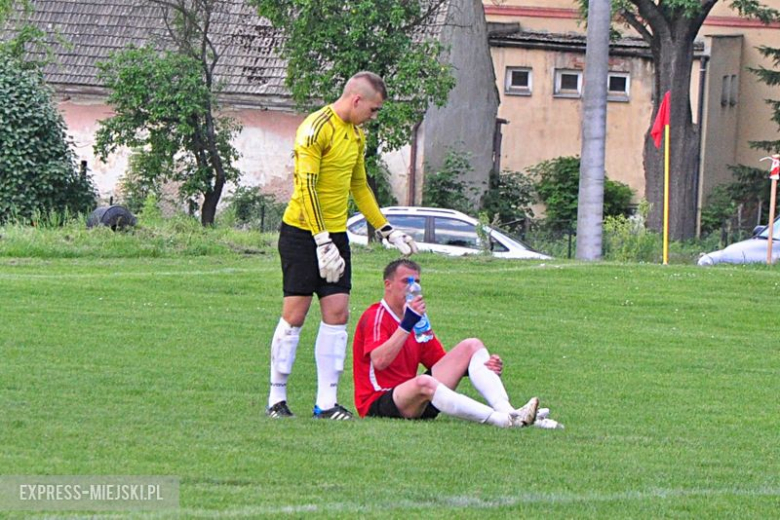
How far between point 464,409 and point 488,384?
331mm

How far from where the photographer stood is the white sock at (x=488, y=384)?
341 inches

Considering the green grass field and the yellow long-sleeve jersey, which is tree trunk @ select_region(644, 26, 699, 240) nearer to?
the green grass field

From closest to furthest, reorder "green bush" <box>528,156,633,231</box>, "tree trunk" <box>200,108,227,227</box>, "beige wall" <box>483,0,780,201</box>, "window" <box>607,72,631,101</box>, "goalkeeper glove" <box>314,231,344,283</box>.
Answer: "goalkeeper glove" <box>314,231,344,283</box>
"tree trunk" <box>200,108,227,227</box>
"green bush" <box>528,156,633,231</box>
"window" <box>607,72,631,101</box>
"beige wall" <box>483,0,780,201</box>

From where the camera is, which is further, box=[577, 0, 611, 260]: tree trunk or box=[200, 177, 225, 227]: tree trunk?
box=[200, 177, 225, 227]: tree trunk

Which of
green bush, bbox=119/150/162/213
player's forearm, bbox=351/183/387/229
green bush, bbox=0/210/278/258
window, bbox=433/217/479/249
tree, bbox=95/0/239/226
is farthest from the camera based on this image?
green bush, bbox=119/150/162/213

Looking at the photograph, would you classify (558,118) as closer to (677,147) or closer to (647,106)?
(647,106)

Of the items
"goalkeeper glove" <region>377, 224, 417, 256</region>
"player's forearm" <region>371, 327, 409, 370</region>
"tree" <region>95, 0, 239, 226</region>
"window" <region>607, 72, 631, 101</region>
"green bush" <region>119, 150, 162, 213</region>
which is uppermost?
"window" <region>607, 72, 631, 101</region>

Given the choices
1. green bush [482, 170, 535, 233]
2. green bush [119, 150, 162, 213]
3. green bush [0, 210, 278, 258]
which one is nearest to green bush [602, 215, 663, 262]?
green bush [0, 210, 278, 258]

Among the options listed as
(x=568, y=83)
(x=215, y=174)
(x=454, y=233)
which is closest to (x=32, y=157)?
(x=215, y=174)

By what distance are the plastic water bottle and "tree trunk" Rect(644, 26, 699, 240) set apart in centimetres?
2426

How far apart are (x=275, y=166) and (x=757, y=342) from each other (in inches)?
892

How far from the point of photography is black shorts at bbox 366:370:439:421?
28.6 ft

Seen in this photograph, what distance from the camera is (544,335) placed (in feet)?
44.9

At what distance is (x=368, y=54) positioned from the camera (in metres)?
26.1
